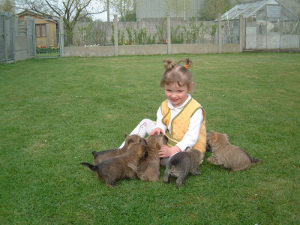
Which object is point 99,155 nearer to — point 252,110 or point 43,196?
point 43,196

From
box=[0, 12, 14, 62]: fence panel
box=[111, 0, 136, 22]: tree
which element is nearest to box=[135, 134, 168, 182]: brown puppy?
box=[0, 12, 14, 62]: fence panel

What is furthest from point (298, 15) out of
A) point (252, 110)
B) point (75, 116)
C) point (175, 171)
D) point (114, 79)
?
point (175, 171)

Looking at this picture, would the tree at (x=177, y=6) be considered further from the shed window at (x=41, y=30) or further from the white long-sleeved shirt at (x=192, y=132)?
the white long-sleeved shirt at (x=192, y=132)

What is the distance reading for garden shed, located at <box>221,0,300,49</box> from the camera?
23.4 meters

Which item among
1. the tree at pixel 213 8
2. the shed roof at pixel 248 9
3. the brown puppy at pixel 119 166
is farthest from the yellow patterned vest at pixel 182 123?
the tree at pixel 213 8

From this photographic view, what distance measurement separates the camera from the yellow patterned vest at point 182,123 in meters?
4.04

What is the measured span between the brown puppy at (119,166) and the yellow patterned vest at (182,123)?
0.57 meters

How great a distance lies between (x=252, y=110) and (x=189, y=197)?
4011 mm

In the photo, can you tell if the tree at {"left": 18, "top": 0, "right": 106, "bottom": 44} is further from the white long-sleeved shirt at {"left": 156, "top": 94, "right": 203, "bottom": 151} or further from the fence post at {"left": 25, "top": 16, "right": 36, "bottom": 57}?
the white long-sleeved shirt at {"left": 156, "top": 94, "right": 203, "bottom": 151}

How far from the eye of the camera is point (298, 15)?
2388cm

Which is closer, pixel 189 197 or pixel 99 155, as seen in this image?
pixel 189 197

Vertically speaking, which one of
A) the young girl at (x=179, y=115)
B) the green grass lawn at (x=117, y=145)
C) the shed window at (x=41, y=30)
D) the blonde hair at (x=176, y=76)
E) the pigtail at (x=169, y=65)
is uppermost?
the shed window at (x=41, y=30)

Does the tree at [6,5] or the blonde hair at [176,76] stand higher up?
the tree at [6,5]

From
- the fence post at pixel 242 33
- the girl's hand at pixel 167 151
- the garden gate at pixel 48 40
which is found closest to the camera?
the girl's hand at pixel 167 151
